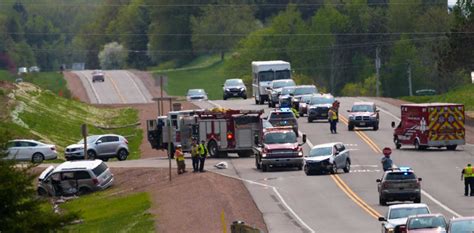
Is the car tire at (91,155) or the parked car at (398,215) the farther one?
the car tire at (91,155)

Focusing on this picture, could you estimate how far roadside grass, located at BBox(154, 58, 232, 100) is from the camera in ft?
506

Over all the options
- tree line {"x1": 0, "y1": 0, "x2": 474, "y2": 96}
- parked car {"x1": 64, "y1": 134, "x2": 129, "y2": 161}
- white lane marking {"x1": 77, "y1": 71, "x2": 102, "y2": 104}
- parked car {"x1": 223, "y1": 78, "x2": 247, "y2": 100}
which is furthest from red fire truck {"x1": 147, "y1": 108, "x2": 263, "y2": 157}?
tree line {"x1": 0, "y1": 0, "x2": 474, "y2": 96}

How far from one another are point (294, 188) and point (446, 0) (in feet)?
355

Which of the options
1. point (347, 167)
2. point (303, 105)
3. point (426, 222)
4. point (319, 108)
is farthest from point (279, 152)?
point (303, 105)

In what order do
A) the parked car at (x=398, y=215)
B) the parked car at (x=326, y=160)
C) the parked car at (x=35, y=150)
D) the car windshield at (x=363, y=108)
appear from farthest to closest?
the car windshield at (x=363, y=108)
the parked car at (x=35, y=150)
the parked car at (x=326, y=160)
the parked car at (x=398, y=215)

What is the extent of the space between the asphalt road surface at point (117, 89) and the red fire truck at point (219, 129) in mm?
58414

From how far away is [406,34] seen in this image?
502 ft

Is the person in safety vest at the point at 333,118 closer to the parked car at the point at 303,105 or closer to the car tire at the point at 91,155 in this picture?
the parked car at the point at 303,105

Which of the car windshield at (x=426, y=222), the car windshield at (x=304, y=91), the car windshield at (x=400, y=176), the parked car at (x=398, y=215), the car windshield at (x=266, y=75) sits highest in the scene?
the car windshield at (x=266, y=75)

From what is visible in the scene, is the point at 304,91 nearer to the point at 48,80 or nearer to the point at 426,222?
the point at 426,222

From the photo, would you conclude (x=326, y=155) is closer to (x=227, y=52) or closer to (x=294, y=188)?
(x=294, y=188)

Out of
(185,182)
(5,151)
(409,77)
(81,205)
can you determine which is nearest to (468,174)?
(185,182)

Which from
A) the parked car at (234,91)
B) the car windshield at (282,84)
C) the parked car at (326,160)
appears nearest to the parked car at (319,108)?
the car windshield at (282,84)

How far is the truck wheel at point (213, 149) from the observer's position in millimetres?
65125
